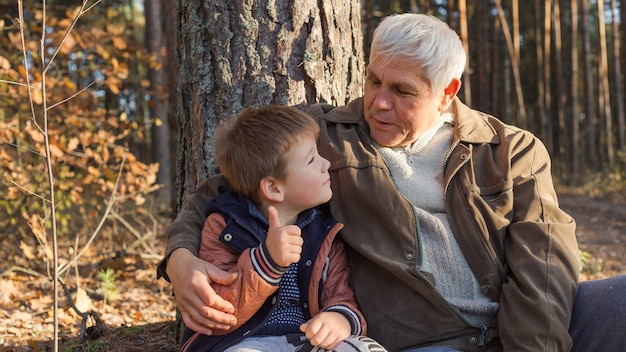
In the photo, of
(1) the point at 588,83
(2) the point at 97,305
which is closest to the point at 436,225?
(2) the point at 97,305

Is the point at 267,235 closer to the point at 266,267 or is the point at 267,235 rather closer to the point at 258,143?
the point at 266,267

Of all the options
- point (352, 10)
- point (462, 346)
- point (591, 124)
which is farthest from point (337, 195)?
point (591, 124)

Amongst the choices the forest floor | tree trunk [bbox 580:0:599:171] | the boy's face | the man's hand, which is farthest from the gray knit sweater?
tree trunk [bbox 580:0:599:171]

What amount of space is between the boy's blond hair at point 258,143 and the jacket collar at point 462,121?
0.31 meters

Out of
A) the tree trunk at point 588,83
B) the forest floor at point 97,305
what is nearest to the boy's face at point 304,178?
the forest floor at point 97,305

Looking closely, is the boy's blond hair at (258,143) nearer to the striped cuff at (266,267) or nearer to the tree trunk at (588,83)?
the striped cuff at (266,267)

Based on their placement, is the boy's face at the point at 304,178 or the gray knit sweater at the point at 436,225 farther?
the gray knit sweater at the point at 436,225

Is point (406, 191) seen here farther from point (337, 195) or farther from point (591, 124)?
point (591, 124)

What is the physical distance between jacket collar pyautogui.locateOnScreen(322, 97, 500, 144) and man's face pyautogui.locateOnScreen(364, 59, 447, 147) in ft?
0.26

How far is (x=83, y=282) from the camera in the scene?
17.6 ft

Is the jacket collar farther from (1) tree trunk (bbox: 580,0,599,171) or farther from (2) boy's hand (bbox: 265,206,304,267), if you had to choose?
(1) tree trunk (bbox: 580,0,599,171)

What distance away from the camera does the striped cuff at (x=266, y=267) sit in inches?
86.5

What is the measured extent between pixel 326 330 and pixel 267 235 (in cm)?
37

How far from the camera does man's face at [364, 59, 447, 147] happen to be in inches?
104
